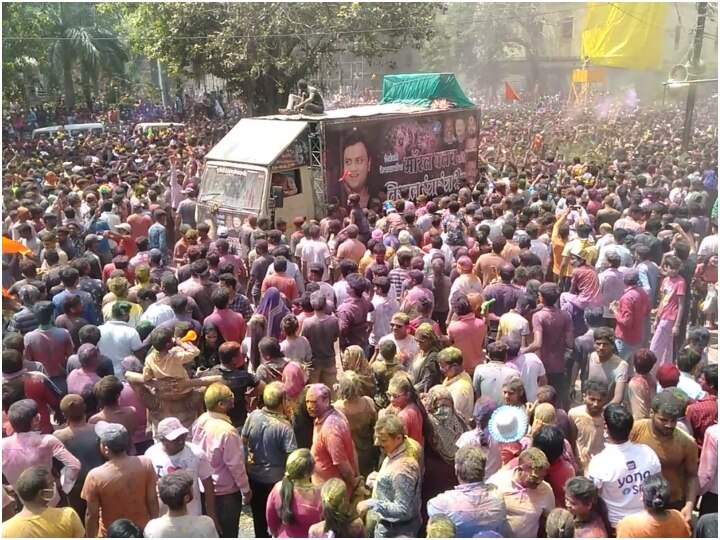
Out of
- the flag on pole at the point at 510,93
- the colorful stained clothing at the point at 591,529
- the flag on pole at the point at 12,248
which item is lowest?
the colorful stained clothing at the point at 591,529

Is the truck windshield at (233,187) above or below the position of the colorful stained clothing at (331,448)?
above

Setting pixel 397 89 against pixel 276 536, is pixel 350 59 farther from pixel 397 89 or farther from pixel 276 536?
pixel 276 536

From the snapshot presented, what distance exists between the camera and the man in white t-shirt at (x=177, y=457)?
4590 mm

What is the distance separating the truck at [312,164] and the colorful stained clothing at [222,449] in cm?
681

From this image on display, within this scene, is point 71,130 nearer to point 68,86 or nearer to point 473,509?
point 68,86

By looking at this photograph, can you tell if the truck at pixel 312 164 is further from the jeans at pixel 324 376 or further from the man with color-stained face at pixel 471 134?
the jeans at pixel 324 376

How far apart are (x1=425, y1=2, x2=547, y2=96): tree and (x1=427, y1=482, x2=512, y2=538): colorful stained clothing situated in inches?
1950

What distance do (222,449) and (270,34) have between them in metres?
23.1

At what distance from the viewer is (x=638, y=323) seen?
7.27 meters

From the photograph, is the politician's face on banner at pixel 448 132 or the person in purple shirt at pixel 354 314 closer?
the person in purple shirt at pixel 354 314

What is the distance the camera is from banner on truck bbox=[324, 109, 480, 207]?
14055 mm

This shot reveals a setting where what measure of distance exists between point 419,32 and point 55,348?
931 inches

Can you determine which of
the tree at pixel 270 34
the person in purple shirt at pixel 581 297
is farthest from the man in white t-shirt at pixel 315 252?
the tree at pixel 270 34

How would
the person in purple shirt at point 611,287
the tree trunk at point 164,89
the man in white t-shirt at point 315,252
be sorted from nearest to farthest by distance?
1. the person in purple shirt at point 611,287
2. the man in white t-shirt at point 315,252
3. the tree trunk at point 164,89
